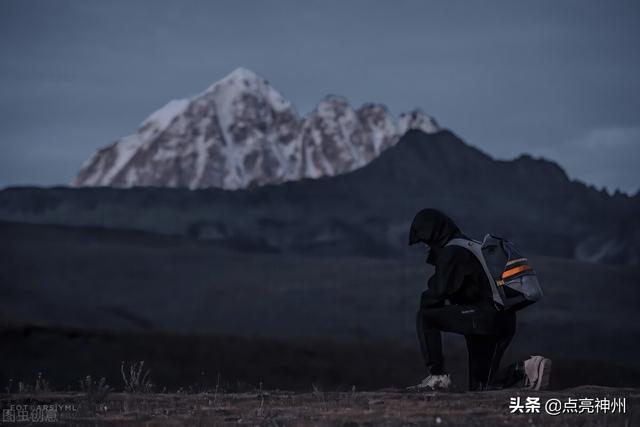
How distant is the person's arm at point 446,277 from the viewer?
1085 cm

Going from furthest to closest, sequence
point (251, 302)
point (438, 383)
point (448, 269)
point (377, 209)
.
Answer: point (377, 209), point (251, 302), point (438, 383), point (448, 269)

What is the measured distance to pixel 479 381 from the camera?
457 inches

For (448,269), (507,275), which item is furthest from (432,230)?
(507,275)

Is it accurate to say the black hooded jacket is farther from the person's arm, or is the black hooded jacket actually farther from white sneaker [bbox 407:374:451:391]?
white sneaker [bbox 407:374:451:391]

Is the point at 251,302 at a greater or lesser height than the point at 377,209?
lesser

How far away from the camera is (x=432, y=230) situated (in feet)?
36.6

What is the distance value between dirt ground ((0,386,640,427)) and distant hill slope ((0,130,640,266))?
92267 millimetres

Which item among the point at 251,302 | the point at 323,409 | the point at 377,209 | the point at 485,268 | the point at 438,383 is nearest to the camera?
the point at 323,409

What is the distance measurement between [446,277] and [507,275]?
0.56 metres

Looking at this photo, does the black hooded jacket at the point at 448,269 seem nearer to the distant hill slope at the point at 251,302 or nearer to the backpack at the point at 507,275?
the backpack at the point at 507,275

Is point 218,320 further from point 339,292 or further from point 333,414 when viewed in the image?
point 333,414

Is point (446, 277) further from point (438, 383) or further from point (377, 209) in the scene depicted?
point (377, 209)

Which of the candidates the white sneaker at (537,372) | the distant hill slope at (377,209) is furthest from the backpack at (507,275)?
the distant hill slope at (377,209)

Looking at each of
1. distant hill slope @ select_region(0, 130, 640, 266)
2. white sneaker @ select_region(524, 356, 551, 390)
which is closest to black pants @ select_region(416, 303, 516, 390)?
white sneaker @ select_region(524, 356, 551, 390)
